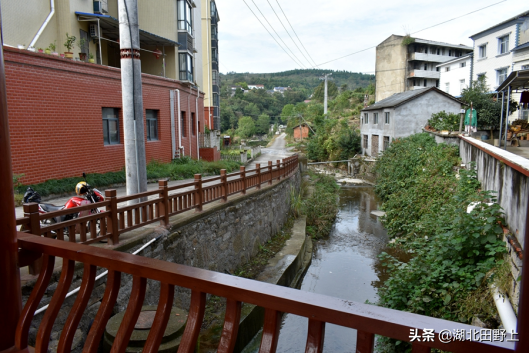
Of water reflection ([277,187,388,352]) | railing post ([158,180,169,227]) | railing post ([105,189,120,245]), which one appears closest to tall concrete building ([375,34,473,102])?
water reflection ([277,187,388,352])

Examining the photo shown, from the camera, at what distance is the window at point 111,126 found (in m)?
12.7

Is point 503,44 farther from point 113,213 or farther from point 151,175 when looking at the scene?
point 113,213

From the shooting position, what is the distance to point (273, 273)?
888 centimetres

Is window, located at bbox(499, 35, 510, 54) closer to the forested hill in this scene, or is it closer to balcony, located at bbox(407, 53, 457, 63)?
balcony, located at bbox(407, 53, 457, 63)

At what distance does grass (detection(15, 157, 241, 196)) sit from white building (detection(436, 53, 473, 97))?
21002mm

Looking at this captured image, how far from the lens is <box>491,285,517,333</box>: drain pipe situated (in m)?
4.38

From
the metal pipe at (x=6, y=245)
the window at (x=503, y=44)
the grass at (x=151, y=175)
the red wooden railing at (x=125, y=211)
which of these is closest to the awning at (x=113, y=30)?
the grass at (x=151, y=175)

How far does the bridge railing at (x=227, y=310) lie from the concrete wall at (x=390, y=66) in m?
43.0

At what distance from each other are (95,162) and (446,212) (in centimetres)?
1070

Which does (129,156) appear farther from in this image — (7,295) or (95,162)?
(95,162)

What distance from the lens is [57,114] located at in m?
10.6

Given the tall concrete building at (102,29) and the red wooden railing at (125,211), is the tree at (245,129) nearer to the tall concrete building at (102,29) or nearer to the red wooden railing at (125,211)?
the tall concrete building at (102,29)

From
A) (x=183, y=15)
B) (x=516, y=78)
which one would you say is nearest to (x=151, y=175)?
(x=183, y=15)

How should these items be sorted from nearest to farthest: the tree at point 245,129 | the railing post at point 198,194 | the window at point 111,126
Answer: the railing post at point 198,194, the window at point 111,126, the tree at point 245,129
